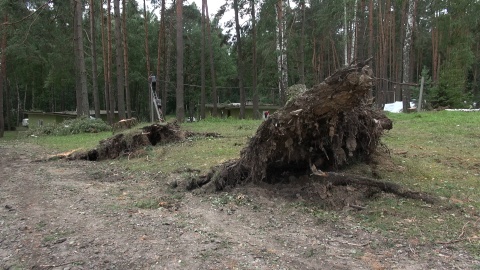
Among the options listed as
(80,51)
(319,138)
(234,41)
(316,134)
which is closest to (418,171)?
(319,138)

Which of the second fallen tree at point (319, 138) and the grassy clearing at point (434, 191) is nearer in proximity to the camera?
the grassy clearing at point (434, 191)

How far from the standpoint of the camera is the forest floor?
3.50 metres

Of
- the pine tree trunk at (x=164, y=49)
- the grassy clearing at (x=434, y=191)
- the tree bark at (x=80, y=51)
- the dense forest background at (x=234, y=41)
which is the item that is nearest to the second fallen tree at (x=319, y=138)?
the grassy clearing at (x=434, y=191)

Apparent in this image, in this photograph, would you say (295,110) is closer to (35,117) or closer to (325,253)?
(325,253)

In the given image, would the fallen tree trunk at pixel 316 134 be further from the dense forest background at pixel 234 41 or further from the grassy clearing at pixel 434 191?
the dense forest background at pixel 234 41

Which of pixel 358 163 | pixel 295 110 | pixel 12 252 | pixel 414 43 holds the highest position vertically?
pixel 414 43

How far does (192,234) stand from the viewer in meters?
4.20

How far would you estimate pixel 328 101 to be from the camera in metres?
4.92

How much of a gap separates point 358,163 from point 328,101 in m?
1.77

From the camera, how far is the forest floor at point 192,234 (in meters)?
3.50

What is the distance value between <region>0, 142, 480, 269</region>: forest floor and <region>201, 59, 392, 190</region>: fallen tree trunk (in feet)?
1.37

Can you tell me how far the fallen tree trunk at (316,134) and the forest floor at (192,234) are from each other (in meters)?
0.42

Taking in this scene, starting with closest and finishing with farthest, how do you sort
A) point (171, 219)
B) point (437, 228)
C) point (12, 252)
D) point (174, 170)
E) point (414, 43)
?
point (12, 252) → point (437, 228) → point (171, 219) → point (174, 170) → point (414, 43)

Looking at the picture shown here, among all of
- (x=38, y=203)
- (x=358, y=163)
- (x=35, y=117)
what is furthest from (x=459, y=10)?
(x=35, y=117)
